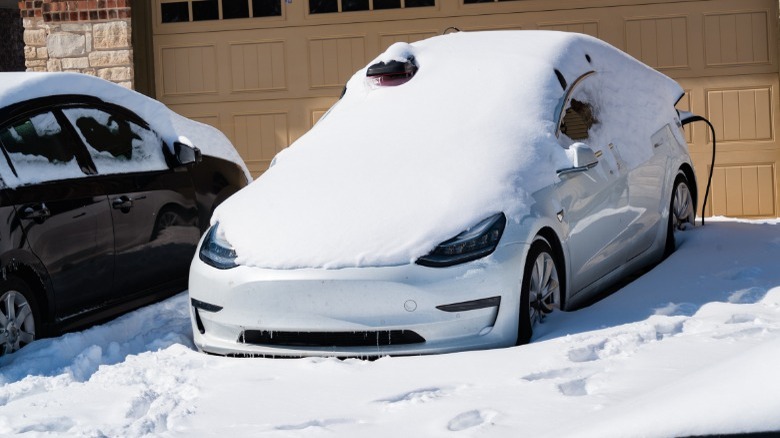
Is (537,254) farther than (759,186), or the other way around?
(759,186)

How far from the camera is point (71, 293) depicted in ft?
23.1

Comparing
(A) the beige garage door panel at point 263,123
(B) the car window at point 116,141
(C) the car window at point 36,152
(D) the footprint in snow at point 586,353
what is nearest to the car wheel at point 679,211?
(D) the footprint in snow at point 586,353

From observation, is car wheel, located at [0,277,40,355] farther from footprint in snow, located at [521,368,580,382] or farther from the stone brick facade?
the stone brick facade

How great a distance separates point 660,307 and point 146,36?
7638 mm

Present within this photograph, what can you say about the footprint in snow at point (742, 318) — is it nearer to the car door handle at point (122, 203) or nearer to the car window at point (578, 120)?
the car window at point (578, 120)

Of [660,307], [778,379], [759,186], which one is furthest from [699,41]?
[778,379]

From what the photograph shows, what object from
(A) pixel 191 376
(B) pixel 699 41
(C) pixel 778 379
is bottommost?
(A) pixel 191 376

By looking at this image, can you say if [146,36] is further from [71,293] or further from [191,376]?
[191,376]

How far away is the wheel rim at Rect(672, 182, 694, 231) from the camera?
27.9 ft

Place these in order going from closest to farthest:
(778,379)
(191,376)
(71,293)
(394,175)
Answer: (778,379) < (191,376) < (394,175) < (71,293)

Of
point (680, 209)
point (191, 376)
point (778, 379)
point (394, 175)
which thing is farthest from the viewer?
point (680, 209)

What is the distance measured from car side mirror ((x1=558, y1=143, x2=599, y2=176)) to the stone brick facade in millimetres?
6853

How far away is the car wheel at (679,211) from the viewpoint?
8.27 m

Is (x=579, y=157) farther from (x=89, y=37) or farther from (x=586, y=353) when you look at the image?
(x=89, y=37)
